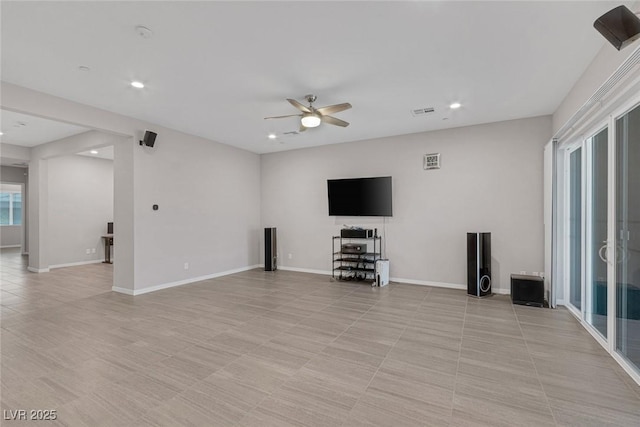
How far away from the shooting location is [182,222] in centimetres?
580

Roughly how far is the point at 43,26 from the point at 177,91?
1429 millimetres

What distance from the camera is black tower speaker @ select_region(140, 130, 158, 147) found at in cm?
500

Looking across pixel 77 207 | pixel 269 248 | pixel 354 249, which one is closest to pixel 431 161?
pixel 354 249

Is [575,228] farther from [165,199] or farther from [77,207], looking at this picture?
[77,207]

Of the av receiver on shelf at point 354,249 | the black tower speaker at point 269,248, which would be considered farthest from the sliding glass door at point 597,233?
the black tower speaker at point 269,248

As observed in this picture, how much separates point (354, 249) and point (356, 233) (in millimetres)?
361

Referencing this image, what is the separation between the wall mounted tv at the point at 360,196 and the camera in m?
5.96

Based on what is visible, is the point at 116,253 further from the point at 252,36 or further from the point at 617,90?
the point at 617,90

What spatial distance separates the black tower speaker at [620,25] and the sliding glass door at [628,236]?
1146 millimetres

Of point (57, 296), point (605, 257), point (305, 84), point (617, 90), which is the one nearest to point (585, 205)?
point (605, 257)

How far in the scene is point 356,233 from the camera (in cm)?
608

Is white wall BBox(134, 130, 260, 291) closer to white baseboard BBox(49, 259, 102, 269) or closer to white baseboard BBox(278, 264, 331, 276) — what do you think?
white baseboard BBox(278, 264, 331, 276)

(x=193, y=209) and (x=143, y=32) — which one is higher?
(x=143, y=32)

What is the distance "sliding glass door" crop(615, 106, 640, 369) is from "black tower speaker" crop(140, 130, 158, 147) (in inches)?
243
